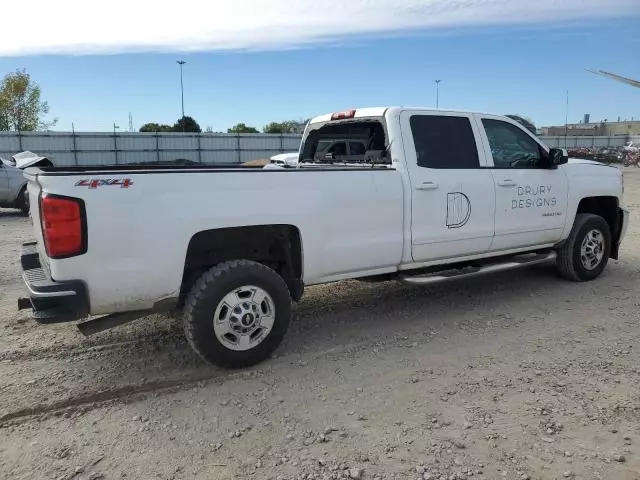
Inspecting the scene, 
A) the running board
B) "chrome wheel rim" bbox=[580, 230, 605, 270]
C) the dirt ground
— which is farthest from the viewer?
"chrome wheel rim" bbox=[580, 230, 605, 270]

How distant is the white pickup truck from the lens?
3613 millimetres

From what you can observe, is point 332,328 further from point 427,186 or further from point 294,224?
point 427,186

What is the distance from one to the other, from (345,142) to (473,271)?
1856mm

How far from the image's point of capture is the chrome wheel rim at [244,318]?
4062mm

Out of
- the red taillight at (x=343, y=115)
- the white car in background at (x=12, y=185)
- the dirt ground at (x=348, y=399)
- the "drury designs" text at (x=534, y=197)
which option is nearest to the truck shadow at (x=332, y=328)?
the dirt ground at (x=348, y=399)

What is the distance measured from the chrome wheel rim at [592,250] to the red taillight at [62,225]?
5501 mm

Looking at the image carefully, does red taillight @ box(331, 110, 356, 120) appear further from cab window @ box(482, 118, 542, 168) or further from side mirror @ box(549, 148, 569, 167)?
side mirror @ box(549, 148, 569, 167)

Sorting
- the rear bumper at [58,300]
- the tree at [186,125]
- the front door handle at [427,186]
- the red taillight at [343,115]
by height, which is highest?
the tree at [186,125]

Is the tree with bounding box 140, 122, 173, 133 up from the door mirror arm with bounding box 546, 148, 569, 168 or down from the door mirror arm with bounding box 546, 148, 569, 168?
up

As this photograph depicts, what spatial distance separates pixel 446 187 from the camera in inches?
202

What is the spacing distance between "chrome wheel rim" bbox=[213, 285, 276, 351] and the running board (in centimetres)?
143

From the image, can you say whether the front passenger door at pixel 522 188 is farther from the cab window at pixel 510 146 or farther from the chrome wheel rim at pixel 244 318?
the chrome wheel rim at pixel 244 318

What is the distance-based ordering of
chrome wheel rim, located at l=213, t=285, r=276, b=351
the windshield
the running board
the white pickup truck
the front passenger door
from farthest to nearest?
the front passenger door → the windshield → the running board → chrome wheel rim, located at l=213, t=285, r=276, b=351 → the white pickup truck

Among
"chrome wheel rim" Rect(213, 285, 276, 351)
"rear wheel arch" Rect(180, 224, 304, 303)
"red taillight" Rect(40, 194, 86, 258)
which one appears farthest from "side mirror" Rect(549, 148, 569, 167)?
"red taillight" Rect(40, 194, 86, 258)
